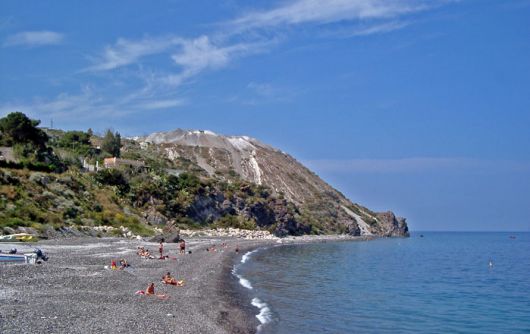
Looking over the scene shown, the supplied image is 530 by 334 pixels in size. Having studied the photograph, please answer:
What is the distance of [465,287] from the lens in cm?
3456

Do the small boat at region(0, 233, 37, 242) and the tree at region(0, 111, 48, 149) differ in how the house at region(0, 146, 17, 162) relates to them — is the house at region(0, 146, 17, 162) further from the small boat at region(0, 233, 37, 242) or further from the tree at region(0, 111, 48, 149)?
the small boat at region(0, 233, 37, 242)

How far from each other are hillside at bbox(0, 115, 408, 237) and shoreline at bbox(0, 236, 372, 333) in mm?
15615

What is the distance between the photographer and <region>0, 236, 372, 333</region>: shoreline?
13.9 metres

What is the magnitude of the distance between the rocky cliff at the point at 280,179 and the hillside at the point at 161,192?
1.18 feet

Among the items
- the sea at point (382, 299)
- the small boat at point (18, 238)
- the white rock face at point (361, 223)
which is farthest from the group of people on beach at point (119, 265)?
the white rock face at point (361, 223)

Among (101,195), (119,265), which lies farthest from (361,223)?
(119,265)

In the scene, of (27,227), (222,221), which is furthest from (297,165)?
(27,227)

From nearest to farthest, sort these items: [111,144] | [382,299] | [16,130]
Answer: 1. [382,299]
2. [16,130]
3. [111,144]

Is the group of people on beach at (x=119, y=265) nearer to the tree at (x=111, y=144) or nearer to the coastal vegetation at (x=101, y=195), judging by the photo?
the coastal vegetation at (x=101, y=195)

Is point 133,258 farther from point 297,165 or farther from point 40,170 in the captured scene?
point 297,165

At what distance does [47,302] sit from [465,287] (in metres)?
26.4

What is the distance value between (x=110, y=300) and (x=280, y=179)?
14157 centimetres

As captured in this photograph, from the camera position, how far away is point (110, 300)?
1786 cm

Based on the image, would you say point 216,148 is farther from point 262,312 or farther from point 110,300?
point 110,300
